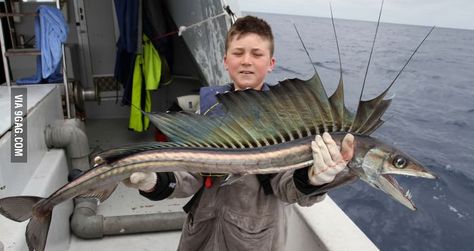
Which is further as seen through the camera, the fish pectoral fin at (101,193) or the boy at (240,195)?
the boy at (240,195)

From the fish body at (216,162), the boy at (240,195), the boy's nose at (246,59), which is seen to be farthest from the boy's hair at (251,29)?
the fish body at (216,162)

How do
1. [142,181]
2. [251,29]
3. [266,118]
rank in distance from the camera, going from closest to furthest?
[266,118]
[142,181]
[251,29]

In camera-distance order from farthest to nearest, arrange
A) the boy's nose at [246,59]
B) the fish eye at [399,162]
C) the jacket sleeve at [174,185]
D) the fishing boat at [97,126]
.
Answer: the fishing boat at [97,126]
the boy's nose at [246,59]
the jacket sleeve at [174,185]
the fish eye at [399,162]

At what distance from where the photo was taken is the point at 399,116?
39.9ft

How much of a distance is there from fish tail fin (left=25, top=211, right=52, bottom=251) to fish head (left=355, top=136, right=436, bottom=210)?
3.91ft

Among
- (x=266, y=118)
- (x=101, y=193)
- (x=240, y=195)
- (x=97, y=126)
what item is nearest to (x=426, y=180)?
(x=97, y=126)

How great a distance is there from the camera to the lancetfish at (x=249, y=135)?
1294mm

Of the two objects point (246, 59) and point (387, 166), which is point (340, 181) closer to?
point (387, 166)

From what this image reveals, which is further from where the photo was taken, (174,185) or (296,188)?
(174,185)

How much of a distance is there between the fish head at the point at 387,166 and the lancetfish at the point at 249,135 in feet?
0.07

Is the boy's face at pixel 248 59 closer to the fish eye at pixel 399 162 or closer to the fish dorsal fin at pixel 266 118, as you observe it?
the fish dorsal fin at pixel 266 118

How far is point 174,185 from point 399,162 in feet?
3.14

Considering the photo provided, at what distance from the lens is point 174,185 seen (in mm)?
1701

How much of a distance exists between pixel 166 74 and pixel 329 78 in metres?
12.8
